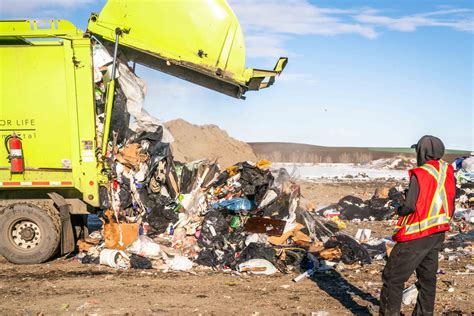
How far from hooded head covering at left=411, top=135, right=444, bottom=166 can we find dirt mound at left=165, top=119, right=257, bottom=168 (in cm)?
1708

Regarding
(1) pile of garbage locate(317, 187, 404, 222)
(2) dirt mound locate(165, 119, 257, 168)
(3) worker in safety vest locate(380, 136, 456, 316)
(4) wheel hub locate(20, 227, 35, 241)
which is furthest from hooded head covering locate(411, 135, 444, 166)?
(2) dirt mound locate(165, 119, 257, 168)

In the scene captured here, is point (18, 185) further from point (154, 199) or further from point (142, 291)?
point (142, 291)

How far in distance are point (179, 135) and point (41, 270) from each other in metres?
17.1

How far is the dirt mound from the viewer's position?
2227cm

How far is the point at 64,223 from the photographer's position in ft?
23.1

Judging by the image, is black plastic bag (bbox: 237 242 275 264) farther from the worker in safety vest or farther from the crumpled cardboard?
the worker in safety vest

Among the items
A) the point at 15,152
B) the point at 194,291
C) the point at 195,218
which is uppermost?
the point at 15,152

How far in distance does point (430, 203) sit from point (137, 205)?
4.48 meters

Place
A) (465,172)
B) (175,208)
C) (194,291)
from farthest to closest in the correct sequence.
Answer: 1. (465,172)
2. (175,208)
3. (194,291)

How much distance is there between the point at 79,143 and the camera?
6.98 m

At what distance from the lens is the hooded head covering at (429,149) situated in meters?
4.33

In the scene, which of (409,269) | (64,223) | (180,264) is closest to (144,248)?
(180,264)

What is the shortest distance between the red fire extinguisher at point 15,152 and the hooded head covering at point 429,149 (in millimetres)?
4985

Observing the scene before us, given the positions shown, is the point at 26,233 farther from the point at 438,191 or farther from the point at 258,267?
the point at 438,191
